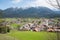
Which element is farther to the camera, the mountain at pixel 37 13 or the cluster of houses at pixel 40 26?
the cluster of houses at pixel 40 26

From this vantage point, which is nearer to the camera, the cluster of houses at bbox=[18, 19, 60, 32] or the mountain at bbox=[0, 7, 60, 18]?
the cluster of houses at bbox=[18, 19, 60, 32]

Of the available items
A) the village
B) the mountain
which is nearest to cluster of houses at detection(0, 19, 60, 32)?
the village

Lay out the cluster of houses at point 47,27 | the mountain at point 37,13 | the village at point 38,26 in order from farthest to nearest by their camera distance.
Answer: the mountain at point 37,13 < the village at point 38,26 < the cluster of houses at point 47,27

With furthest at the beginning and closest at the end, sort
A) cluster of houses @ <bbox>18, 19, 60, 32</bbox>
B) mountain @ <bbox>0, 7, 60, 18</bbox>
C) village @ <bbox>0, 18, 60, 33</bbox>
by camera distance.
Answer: mountain @ <bbox>0, 7, 60, 18</bbox> < village @ <bbox>0, 18, 60, 33</bbox> < cluster of houses @ <bbox>18, 19, 60, 32</bbox>

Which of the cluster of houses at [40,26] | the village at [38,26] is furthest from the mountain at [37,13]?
the cluster of houses at [40,26]

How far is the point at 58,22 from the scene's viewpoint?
659cm

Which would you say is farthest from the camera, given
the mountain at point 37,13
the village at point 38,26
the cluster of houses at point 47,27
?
the mountain at point 37,13

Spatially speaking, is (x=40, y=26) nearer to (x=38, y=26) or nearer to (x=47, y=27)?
(x=38, y=26)

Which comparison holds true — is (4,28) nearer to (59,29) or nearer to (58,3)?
(59,29)

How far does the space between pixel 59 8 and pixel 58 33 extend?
128 centimetres

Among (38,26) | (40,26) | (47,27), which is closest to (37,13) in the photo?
(38,26)

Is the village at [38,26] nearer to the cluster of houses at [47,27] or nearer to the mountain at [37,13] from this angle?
the cluster of houses at [47,27]

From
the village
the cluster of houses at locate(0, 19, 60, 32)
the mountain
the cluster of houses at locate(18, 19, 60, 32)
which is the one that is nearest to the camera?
the cluster of houses at locate(18, 19, 60, 32)

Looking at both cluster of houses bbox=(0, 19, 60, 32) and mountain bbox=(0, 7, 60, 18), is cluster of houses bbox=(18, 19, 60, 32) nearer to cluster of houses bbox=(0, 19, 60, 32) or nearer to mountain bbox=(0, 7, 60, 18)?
cluster of houses bbox=(0, 19, 60, 32)
